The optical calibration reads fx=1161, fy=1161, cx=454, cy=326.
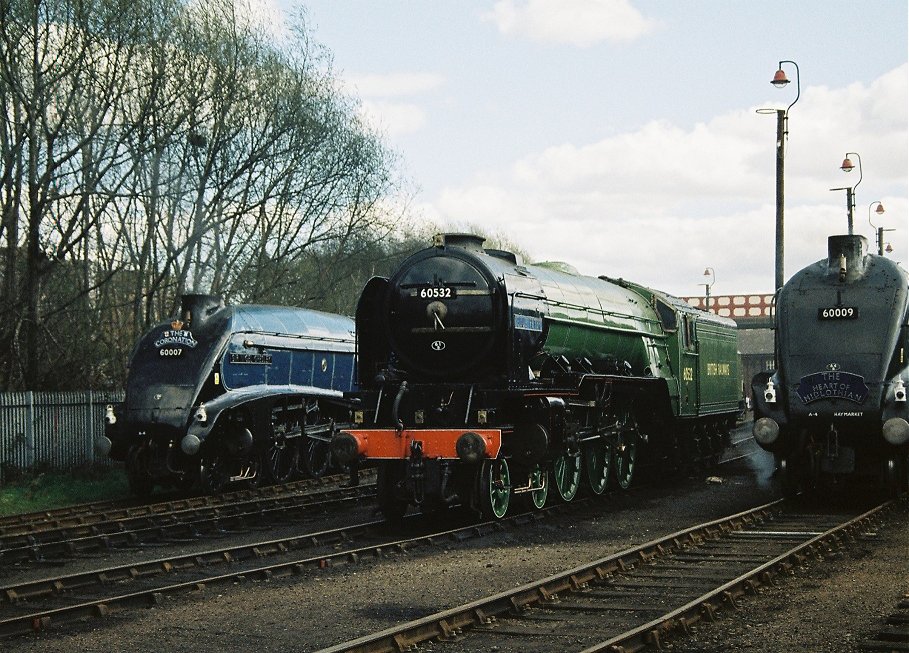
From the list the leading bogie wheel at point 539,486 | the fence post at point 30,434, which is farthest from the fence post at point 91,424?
the leading bogie wheel at point 539,486

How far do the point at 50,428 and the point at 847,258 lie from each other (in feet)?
47.8

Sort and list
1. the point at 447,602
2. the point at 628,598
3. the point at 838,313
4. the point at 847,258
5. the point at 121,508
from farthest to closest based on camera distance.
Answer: the point at 121,508 < the point at 847,258 < the point at 838,313 < the point at 628,598 < the point at 447,602

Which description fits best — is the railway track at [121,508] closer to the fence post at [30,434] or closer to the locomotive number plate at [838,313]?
the fence post at [30,434]

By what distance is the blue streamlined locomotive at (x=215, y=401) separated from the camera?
18359 millimetres

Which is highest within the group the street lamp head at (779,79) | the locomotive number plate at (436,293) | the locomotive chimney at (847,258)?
the street lamp head at (779,79)

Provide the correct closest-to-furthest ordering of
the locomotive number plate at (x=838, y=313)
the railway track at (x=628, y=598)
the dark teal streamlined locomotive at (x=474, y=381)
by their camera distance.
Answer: the railway track at (x=628, y=598)
the dark teal streamlined locomotive at (x=474, y=381)
the locomotive number plate at (x=838, y=313)

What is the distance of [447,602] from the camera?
9547 millimetres

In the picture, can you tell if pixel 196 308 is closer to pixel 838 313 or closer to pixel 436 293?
pixel 436 293

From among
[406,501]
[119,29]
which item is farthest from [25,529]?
[119,29]

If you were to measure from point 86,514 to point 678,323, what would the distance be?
10549mm

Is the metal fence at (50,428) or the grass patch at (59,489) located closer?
the grass patch at (59,489)

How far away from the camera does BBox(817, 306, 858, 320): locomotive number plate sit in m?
15.6

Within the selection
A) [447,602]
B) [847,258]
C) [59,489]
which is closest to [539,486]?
[847,258]

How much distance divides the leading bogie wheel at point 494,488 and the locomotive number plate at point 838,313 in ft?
15.9
